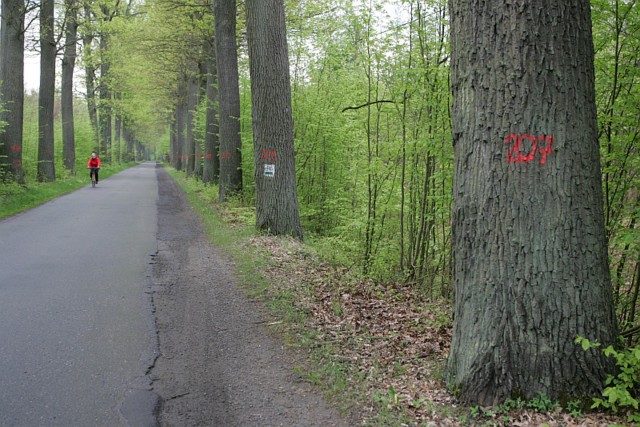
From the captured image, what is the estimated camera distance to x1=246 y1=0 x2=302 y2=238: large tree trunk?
9.78 metres

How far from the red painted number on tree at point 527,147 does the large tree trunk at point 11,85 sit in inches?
702

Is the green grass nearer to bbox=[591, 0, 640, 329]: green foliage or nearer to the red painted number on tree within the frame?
the red painted number on tree

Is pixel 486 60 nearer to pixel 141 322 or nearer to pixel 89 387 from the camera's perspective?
pixel 89 387

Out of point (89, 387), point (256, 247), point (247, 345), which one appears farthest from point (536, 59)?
point (256, 247)

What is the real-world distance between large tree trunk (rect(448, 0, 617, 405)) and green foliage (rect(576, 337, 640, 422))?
119 millimetres

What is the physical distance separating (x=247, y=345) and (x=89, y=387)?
155 centimetres

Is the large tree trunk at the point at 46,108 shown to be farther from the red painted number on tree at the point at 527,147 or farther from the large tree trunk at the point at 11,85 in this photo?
the red painted number on tree at the point at 527,147

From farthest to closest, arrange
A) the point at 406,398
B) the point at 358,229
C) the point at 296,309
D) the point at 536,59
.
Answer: the point at 358,229
the point at 296,309
the point at 406,398
the point at 536,59

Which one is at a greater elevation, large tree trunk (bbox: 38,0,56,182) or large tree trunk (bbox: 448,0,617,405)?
large tree trunk (bbox: 38,0,56,182)

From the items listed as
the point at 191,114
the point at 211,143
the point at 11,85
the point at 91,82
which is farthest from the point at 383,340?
the point at 91,82

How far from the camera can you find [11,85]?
16844 millimetres

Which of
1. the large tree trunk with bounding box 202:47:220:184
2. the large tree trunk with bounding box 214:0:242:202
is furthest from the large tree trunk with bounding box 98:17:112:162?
the large tree trunk with bounding box 214:0:242:202

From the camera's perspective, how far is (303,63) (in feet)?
44.1

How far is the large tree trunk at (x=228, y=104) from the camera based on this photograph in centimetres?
1484
